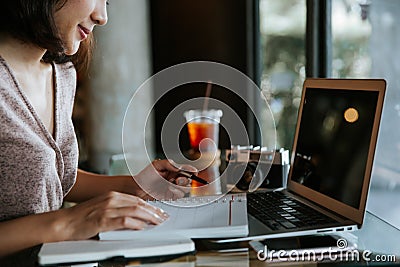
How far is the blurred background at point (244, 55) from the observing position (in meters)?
2.01

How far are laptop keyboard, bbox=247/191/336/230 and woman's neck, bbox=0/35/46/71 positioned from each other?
1.91ft

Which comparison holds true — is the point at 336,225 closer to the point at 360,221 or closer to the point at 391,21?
the point at 360,221

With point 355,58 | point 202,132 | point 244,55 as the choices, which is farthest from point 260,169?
point 244,55

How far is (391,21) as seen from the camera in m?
1.94

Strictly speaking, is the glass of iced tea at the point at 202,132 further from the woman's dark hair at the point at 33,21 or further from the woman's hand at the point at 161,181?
the woman's dark hair at the point at 33,21

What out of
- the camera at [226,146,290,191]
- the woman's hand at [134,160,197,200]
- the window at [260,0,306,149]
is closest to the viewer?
the woman's hand at [134,160,197,200]

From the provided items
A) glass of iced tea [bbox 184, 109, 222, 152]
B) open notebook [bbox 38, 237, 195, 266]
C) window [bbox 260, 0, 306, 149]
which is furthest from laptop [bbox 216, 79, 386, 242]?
window [bbox 260, 0, 306, 149]

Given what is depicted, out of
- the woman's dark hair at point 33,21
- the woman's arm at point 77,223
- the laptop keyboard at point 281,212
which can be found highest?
the woman's dark hair at point 33,21

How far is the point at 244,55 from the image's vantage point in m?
3.29

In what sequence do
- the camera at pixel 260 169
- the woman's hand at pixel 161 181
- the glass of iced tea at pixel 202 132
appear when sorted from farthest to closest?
the glass of iced tea at pixel 202 132 < the camera at pixel 260 169 < the woman's hand at pixel 161 181

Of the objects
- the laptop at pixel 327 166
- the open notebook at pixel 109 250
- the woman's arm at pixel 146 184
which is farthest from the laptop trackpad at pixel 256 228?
the woman's arm at pixel 146 184

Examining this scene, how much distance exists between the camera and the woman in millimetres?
1016

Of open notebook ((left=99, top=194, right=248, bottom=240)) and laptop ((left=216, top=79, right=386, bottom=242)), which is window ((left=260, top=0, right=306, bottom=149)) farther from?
open notebook ((left=99, top=194, right=248, bottom=240))

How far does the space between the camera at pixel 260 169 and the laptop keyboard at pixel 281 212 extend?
4.8 inches
